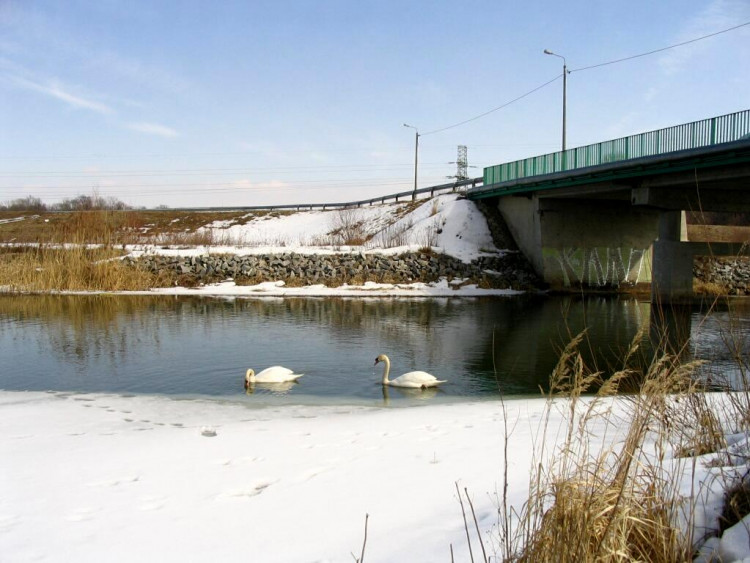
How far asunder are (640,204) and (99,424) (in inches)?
962

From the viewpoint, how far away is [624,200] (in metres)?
33.9

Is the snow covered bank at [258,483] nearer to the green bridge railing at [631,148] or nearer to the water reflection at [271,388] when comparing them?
the water reflection at [271,388]

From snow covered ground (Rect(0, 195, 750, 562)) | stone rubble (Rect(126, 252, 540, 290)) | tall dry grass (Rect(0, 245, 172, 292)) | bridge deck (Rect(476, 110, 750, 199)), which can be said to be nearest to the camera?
snow covered ground (Rect(0, 195, 750, 562))

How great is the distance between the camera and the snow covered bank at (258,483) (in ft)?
14.0

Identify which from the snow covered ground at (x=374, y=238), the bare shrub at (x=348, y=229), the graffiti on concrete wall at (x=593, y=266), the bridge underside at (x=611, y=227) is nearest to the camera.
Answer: the bridge underside at (x=611, y=227)

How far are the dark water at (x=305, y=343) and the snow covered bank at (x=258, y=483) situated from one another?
69.6 inches

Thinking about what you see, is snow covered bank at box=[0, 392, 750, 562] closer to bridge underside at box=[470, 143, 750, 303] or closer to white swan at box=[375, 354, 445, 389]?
white swan at box=[375, 354, 445, 389]

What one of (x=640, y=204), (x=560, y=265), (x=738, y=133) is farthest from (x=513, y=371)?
(x=560, y=265)

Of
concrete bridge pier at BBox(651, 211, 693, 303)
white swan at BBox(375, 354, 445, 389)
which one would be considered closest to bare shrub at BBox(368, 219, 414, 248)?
concrete bridge pier at BBox(651, 211, 693, 303)

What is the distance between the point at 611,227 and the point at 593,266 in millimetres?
2489

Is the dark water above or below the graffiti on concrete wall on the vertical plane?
below

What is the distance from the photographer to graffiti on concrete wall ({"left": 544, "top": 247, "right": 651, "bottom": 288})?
33.5 m

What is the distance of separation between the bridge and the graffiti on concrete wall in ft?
0.17

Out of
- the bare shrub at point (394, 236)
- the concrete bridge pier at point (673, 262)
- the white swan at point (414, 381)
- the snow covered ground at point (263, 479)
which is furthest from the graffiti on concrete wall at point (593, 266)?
the snow covered ground at point (263, 479)
